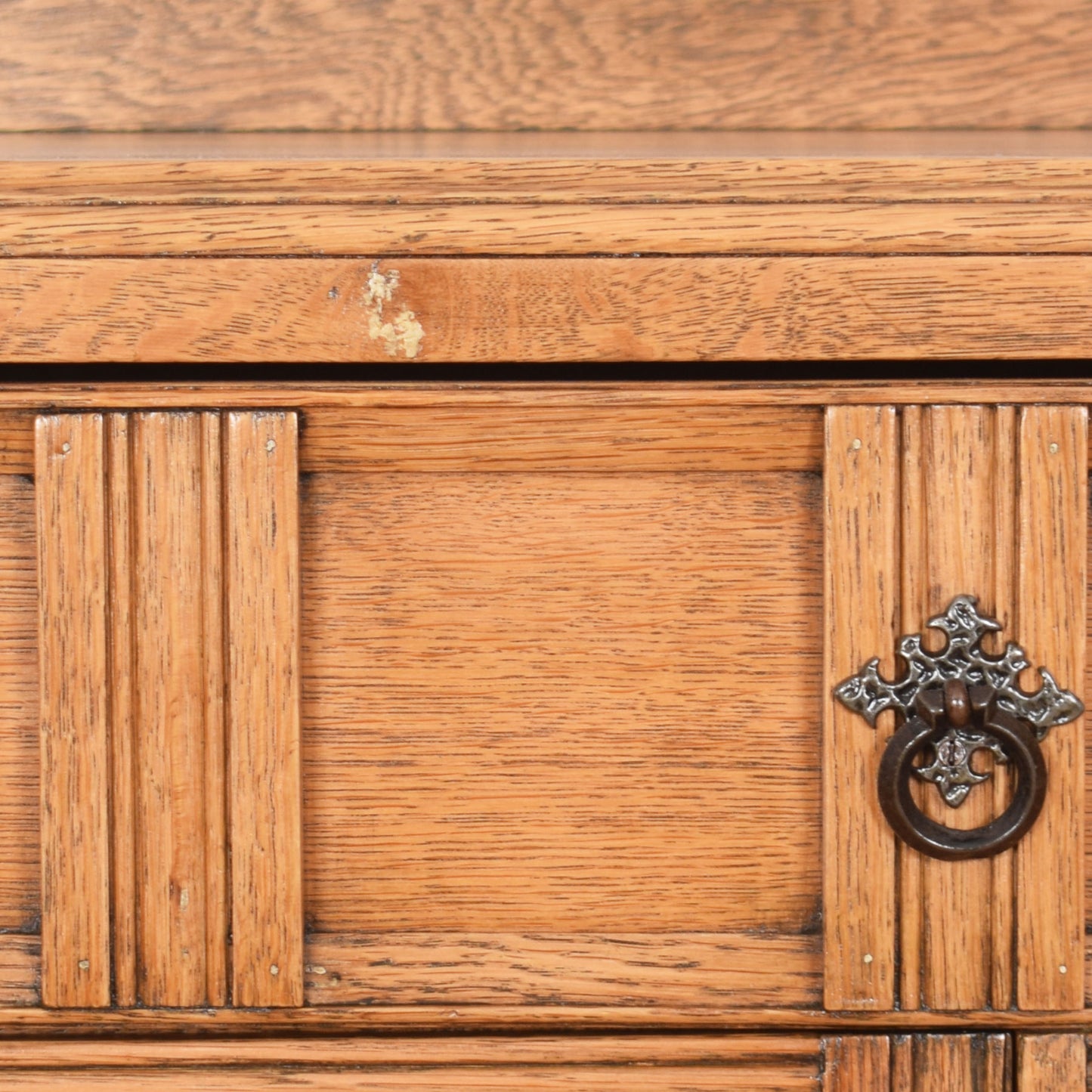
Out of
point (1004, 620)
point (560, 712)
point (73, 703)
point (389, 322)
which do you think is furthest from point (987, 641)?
point (73, 703)

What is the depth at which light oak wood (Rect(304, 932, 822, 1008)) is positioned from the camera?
1.62 ft

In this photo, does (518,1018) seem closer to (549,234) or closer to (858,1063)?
(858,1063)

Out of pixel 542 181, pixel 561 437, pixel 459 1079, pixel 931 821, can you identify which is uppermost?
pixel 542 181

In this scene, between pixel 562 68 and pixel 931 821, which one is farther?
pixel 562 68

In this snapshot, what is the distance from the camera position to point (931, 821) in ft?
1.56

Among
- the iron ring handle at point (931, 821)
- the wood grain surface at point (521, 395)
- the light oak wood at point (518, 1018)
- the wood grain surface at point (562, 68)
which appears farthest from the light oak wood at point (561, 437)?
the wood grain surface at point (562, 68)

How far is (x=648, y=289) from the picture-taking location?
466 mm

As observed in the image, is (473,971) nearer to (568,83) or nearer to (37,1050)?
(37,1050)

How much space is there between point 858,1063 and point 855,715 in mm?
156

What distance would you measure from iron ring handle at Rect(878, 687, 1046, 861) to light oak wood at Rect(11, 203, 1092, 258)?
19 cm

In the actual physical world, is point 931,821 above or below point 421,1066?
above

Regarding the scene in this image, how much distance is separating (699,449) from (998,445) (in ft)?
0.41

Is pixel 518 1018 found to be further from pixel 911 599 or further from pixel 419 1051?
pixel 911 599

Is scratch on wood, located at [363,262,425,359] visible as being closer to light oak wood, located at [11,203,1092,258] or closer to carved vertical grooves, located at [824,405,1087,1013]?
light oak wood, located at [11,203,1092,258]
